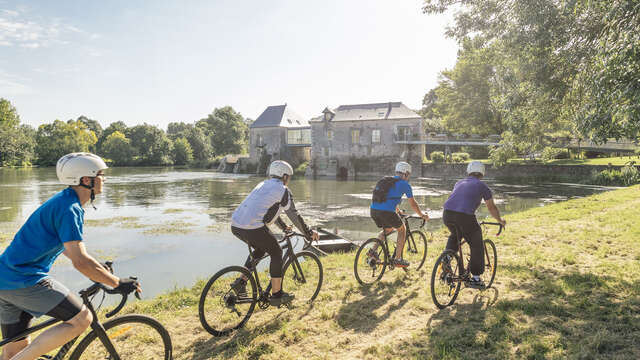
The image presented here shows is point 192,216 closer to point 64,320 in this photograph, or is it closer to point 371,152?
point 64,320

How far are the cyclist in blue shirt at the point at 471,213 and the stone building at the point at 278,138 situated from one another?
54.4m

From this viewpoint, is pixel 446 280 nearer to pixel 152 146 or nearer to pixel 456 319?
pixel 456 319

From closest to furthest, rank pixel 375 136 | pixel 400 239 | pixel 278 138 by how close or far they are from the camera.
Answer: pixel 400 239 → pixel 375 136 → pixel 278 138

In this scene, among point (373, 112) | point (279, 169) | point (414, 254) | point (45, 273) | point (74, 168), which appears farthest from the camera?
point (373, 112)

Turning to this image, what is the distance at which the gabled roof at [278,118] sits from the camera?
60.5 metres

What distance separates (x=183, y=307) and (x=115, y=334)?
268cm

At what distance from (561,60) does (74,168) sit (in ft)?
30.6

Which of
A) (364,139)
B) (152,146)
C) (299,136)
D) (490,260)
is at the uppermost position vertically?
(152,146)

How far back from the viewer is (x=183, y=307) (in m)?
5.32

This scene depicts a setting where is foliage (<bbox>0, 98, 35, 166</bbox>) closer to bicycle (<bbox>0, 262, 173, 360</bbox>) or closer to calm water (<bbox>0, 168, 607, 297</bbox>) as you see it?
calm water (<bbox>0, 168, 607, 297</bbox>)

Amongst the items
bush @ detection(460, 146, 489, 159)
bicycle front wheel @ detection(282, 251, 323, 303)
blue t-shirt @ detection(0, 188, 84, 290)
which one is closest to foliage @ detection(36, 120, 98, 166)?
bush @ detection(460, 146, 489, 159)

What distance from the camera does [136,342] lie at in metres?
3.78

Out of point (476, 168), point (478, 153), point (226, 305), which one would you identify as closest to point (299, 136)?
point (478, 153)

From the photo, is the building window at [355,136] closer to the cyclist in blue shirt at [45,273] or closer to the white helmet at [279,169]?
the white helmet at [279,169]
